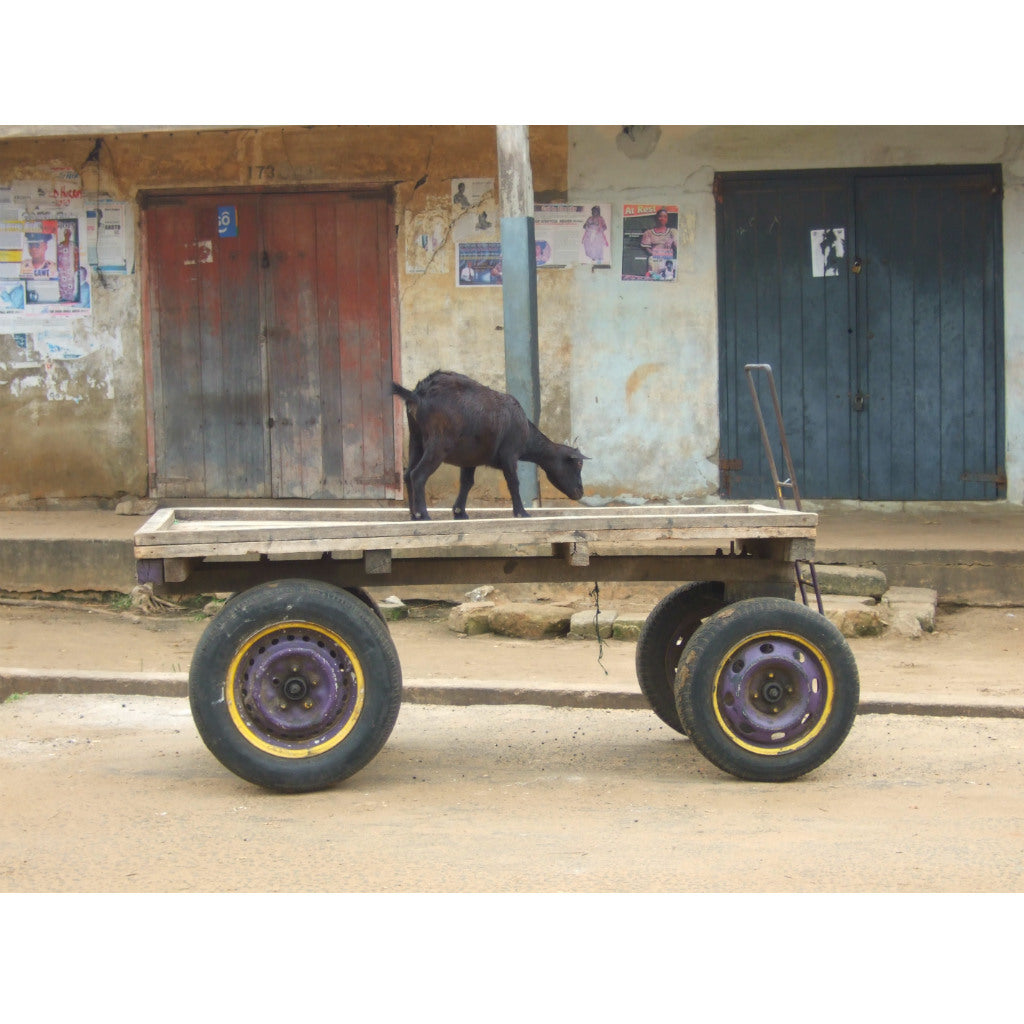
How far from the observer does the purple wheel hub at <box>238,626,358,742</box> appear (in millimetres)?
4660

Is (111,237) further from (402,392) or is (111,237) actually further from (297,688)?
(297,688)

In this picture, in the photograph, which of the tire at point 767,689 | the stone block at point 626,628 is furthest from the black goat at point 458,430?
the stone block at point 626,628

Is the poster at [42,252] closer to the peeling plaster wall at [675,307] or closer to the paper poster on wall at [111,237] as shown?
the paper poster on wall at [111,237]

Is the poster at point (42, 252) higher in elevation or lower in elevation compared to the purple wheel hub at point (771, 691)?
higher

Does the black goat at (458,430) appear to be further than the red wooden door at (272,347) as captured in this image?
No

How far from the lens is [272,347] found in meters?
10.8

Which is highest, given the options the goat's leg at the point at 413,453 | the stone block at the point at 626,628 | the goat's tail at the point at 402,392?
the goat's tail at the point at 402,392

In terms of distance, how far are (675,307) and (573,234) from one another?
1019 millimetres

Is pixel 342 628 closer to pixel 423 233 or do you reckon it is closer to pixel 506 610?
pixel 506 610

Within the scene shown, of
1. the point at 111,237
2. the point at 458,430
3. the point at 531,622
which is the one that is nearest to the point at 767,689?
the point at 458,430

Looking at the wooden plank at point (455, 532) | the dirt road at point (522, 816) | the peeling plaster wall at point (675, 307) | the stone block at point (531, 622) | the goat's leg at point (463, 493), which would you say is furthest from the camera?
the peeling plaster wall at point (675, 307)

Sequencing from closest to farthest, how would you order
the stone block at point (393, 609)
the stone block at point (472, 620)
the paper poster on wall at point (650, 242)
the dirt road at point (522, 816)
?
the dirt road at point (522, 816) < the stone block at point (472, 620) < the stone block at point (393, 609) < the paper poster on wall at point (650, 242)

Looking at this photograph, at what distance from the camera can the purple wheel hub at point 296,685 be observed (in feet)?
15.3

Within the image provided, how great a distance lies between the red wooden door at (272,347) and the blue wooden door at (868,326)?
2.92m
